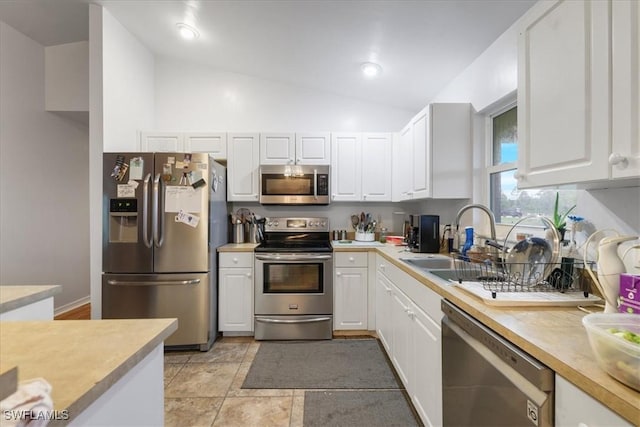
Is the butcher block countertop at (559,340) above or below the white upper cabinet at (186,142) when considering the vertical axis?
below

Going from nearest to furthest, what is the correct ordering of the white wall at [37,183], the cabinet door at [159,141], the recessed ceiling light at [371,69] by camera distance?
the recessed ceiling light at [371,69], the white wall at [37,183], the cabinet door at [159,141]

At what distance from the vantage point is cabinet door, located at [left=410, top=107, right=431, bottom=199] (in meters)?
2.33

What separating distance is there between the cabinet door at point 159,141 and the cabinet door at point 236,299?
4.68 ft

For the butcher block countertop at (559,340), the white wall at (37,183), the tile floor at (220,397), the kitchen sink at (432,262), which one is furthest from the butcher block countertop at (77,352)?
the white wall at (37,183)

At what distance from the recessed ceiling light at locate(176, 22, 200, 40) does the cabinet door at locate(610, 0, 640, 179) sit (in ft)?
9.72

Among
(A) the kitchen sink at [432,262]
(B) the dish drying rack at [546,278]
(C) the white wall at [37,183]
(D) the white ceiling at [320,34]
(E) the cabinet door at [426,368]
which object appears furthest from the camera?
(C) the white wall at [37,183]

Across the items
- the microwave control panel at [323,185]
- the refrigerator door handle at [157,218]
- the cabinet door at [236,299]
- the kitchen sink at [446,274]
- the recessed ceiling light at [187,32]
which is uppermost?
the recessed ceiling light at [187,32]

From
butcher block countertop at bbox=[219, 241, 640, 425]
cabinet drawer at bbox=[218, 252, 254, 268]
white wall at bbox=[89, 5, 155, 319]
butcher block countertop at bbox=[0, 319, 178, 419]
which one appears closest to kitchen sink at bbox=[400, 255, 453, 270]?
butcher block countertop at bbox=[219, 241, 640, 425]

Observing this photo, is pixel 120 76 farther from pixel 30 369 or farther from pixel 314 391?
pixel 314 391

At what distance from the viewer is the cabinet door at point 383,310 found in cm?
225

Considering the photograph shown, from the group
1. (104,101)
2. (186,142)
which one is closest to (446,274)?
(186,142)

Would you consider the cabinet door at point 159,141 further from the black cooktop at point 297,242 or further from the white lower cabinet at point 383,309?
the white lower cabinet at point 383,309

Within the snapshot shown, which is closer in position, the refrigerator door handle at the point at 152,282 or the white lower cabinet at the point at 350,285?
the refrigerator door handle at the point at 152,282

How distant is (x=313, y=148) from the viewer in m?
3.14
